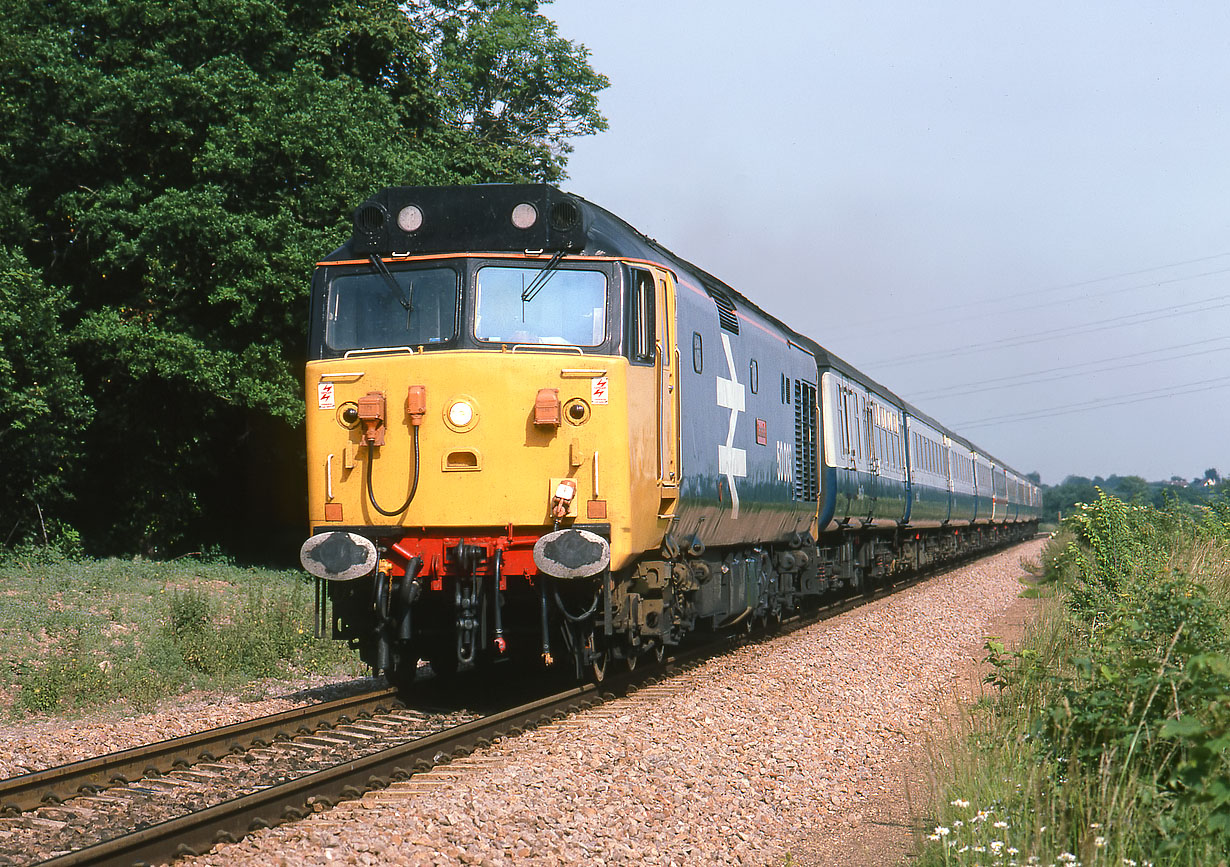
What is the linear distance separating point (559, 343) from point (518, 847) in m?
4.15

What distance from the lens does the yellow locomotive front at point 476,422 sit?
8.53 meters

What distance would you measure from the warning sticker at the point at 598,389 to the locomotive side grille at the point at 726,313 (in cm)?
328

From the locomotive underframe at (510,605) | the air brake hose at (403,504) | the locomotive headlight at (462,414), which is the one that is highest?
the locomotive headlight at (462,414)

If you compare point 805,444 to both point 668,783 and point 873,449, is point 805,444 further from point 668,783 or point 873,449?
point 668,783

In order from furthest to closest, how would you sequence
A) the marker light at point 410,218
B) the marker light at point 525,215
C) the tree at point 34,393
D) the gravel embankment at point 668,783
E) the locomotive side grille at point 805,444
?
the tree at point 34,393 < the locomotive side grille at point 805,444 < the marker light at point 410,218 < the marker light at point 525,215 < the gravel embankment at point 668,783

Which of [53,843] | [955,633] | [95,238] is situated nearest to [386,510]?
[53,843]

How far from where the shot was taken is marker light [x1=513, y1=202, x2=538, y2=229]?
8977mm

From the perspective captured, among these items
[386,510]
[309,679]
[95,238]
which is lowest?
[309,679]

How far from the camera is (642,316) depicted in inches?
358

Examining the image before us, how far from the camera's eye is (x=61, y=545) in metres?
22.6

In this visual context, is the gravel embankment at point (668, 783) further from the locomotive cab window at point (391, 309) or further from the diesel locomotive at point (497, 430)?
the locomotive cab window at point (391, 309)

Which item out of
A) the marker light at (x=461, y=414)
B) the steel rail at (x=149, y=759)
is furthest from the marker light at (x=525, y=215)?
the steel rail at (x=149, y=759)

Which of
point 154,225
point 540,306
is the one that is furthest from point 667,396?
point 154,225

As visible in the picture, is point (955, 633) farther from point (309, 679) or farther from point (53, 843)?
point (53, 843)
